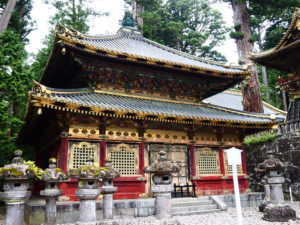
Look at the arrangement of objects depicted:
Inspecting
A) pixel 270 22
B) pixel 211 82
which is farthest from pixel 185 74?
pixel 270 22

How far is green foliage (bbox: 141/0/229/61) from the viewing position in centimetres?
3291

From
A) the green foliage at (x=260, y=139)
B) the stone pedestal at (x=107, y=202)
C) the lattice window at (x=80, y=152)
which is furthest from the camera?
the green foliage at (x=260, y=139)

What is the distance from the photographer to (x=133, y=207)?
945 centimetres

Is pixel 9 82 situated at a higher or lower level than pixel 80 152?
higher

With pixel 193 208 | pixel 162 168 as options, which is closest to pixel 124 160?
pixel 193 208

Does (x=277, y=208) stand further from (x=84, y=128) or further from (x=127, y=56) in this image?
(x=127, y=56)

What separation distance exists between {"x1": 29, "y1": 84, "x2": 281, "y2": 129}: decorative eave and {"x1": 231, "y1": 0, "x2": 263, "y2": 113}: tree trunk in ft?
13.5

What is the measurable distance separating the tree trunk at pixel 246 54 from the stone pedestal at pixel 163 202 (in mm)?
12090

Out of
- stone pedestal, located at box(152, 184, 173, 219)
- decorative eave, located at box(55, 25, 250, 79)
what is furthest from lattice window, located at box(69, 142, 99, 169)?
stone pedestal, located at box(152, 184, 173, 219)

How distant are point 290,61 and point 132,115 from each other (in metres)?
12.0

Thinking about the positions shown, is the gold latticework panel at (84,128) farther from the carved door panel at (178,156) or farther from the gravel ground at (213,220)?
the gravel ground at (213,220)

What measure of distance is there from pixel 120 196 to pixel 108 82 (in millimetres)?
5132

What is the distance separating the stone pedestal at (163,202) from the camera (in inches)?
256

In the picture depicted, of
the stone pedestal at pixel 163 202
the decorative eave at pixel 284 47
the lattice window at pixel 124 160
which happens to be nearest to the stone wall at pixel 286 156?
the decorative eave at pixel 284 47
